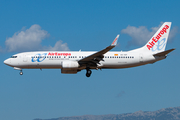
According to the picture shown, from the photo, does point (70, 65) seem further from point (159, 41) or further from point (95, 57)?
point (159, 41)

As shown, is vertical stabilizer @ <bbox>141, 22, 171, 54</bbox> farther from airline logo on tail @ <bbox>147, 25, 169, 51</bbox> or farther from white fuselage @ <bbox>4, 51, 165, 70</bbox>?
white fuselage @ <bbox>4, 51, 165, 70</bbox>

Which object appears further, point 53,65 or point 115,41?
point 53,65

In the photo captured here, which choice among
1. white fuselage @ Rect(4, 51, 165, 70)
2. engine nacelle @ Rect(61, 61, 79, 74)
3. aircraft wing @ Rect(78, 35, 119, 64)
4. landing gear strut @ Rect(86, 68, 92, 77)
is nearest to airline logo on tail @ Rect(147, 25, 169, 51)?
white fuselage @ Rect(4, 51, 165, 70)

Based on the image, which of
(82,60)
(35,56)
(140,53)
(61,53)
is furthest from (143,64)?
(35,56)

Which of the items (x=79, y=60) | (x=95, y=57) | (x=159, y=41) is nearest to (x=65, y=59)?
(x=79, y=60)

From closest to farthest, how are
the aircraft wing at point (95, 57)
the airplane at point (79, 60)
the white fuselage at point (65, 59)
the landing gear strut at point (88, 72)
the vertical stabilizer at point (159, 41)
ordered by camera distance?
the aircraft wing at point (95, 57), the airplane at point (79, 60), the white fuselage at point (65, 59), the landing gear strut at point (88, 72), the vertical stabilizer at point (159, 41)

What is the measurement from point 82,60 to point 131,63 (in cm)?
830

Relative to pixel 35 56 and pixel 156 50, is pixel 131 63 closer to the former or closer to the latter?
pixel 156 50

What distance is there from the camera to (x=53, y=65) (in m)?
49.3

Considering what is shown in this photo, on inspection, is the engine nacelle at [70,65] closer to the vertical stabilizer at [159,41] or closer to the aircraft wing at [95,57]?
the aircraft wing at [95,57]

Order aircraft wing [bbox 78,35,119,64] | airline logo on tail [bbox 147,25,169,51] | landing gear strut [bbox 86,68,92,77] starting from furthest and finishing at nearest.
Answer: airline logo on tail [bbox 147,25,169,51] → landing gear strut [bbox 86,68,92,77] → aircraft wing [bbox 78,35,119,64]

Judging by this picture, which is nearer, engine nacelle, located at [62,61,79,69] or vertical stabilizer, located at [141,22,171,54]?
engine nacelle, located at [62,61,79,69]

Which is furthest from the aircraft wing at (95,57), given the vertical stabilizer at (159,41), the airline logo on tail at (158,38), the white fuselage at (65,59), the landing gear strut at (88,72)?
the airline logo on tail at (158,38)

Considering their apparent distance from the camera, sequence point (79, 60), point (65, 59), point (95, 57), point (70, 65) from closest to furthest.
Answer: point (95, 57) → point (70, 65) → point (79, 60) → point (65, 59)
